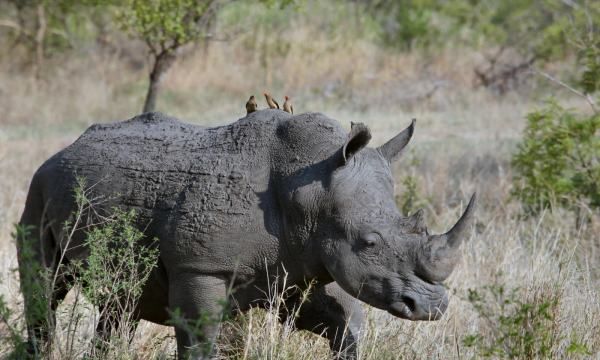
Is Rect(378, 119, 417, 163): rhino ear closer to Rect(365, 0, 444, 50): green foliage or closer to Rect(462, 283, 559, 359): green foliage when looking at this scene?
Rect(462, 283, 559, 359): green foliage

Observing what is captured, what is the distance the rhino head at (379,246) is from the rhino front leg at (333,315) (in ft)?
1.57

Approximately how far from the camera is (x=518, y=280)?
6.28 metres

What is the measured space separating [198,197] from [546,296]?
6.47 feet

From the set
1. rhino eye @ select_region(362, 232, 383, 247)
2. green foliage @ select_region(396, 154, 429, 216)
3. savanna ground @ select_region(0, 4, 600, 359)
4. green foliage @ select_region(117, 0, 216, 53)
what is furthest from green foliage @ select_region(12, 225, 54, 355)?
green foliage @ select_region(117, 0, 216, 53)

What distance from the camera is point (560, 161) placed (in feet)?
26.5

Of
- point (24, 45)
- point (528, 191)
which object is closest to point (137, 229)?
point (528, 191)

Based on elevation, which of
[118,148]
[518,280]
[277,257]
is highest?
[118,148]

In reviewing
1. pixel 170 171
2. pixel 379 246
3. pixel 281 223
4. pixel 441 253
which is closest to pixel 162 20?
pixel 170 171

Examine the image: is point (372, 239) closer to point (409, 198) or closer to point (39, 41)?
point (409, 198)

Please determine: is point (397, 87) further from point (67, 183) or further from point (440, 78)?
point (67, 183)

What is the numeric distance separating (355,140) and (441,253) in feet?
2.13

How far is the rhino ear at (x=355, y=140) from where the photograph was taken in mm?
4224

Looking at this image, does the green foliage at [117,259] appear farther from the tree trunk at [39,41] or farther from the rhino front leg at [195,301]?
the tree trunk at [39,41]

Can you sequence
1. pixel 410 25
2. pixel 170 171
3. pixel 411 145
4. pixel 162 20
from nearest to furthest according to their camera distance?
1. pixel 170 171
2. pixel 162 20
3. pixel 411 145
4. pixel 410 25
